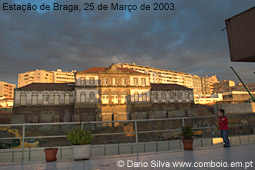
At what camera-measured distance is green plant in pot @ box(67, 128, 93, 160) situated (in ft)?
23.1

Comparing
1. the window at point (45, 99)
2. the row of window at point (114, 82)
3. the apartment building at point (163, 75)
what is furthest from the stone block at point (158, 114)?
the apartment building at point (163, 75)

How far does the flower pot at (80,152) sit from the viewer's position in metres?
7.02

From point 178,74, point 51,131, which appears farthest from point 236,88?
point 51,131

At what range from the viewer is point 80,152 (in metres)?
7.06

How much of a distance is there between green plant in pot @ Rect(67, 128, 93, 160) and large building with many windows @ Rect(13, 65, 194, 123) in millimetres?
33782

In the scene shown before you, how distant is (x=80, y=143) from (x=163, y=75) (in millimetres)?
115629

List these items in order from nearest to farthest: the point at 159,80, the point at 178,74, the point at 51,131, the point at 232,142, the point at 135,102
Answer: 1. the point at 232,142
2. the point at 51,131
3. the point at 135,102
4. the point at 159,80
5. the point at 178,74

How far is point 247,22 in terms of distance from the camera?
21.1 feet

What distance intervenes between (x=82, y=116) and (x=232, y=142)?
33928mm

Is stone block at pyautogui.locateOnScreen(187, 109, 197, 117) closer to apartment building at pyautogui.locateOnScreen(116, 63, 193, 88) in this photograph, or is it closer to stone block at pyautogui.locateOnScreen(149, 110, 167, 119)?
stone block at pyautogui.locateOnScreen(149, 110, 167, 119)

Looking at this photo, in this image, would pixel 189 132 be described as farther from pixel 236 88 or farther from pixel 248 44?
pixel 236 88

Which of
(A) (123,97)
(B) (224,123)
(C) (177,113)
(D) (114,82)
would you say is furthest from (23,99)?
(B) (224,123)

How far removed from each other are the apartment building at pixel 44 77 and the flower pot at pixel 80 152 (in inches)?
4345

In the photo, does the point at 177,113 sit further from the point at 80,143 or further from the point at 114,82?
the point at 80,143
